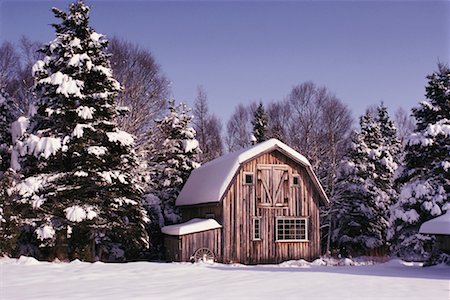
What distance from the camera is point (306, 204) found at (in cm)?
2541

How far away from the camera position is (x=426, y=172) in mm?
24906

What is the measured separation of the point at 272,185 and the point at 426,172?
8.10 meters

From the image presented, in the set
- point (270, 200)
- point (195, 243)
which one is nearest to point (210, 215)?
point (195, 243)

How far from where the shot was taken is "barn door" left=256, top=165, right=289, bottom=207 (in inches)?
970

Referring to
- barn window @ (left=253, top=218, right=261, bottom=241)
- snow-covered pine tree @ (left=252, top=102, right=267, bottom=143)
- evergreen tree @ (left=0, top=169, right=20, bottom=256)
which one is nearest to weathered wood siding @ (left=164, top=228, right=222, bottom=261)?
barn window @ (left=253, top=218, right=261, bottom=241)

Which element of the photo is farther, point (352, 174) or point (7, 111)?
point (352, 174)

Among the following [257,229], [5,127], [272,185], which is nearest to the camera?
[257,229]

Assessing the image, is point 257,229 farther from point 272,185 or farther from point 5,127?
point 5,127

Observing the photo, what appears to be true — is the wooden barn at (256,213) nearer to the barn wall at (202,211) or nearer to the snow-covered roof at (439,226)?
the barn wall at (202,211)

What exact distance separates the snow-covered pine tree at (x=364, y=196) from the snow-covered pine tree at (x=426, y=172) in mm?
6037

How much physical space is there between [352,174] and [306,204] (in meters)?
8.39

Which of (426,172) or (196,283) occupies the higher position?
(426,172)

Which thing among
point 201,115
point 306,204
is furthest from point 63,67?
point 201,115

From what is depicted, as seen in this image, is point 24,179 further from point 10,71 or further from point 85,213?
point 10,71
